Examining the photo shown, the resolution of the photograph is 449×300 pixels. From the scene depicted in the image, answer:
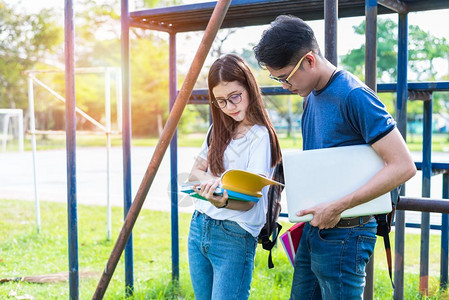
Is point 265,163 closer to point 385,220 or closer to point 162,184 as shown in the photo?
point 385,220

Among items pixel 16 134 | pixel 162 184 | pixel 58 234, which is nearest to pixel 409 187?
pixel 162 184

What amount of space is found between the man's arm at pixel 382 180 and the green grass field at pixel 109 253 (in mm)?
1612

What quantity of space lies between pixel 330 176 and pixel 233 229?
1.42 feet

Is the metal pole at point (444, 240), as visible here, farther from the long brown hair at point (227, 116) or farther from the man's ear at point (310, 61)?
the man's ear at point (310, 61)

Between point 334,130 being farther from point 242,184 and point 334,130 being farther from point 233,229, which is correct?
point 233,229

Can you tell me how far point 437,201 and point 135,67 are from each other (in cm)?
2570

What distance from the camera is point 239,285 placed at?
1.79m

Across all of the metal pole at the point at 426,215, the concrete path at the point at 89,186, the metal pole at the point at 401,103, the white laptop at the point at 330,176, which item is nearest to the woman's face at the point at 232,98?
the white laptop at the point at 330,176

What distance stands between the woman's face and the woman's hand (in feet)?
0.96

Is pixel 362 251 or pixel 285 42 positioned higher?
pixel 285 42

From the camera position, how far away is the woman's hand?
167cm

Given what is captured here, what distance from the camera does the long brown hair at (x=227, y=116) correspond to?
6.06 feet

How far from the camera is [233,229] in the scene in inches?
71.0

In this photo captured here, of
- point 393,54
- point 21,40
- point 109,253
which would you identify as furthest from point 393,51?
point 109,253
